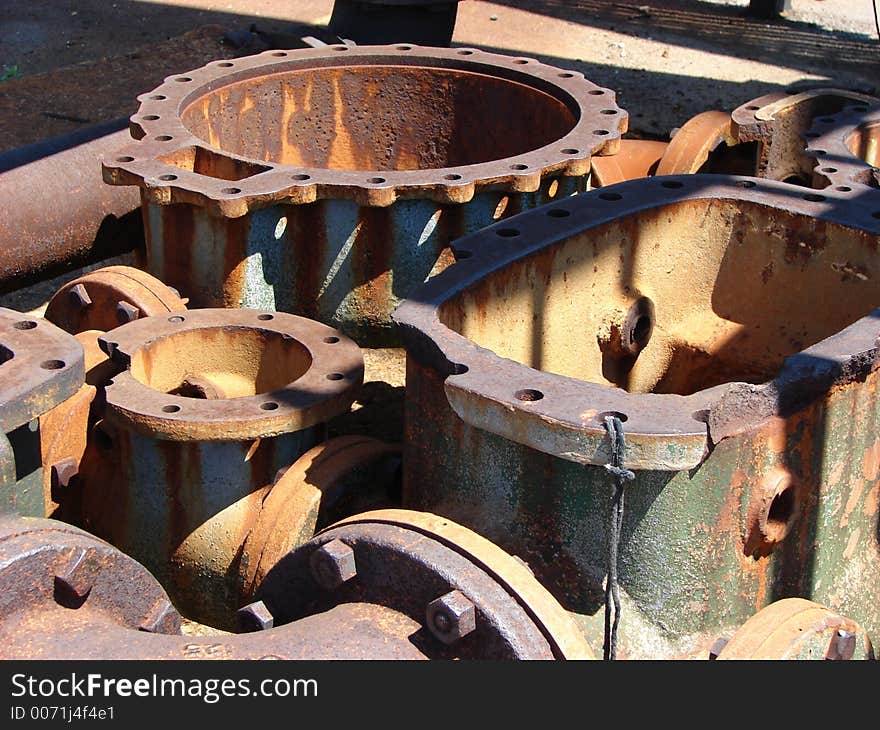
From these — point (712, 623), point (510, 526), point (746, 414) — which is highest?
point (746, 414)

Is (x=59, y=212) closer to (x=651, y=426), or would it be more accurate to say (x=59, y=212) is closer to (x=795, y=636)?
(x=651, y=426)

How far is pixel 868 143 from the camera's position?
541 centimetres

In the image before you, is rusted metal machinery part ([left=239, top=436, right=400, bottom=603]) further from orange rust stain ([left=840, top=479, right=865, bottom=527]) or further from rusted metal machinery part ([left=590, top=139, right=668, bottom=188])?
rusted metal machinery part ([left=590, top=139, right=668, bottom=188])

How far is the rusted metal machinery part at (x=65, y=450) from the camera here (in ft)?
12.6

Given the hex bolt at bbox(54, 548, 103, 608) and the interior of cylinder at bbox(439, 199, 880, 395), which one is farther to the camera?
the interior of cylinder at bbox(439, 199, 880, 395)

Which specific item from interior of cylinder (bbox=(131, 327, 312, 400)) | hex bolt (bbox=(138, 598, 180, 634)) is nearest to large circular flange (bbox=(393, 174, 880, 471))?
interior of cylinder (bbox=(131, 327, 312, 400))

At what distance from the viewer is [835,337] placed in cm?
325

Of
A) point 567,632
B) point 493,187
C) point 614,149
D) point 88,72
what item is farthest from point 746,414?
point 88,72

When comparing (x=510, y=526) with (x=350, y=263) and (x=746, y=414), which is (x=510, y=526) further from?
(x=350, y=263)

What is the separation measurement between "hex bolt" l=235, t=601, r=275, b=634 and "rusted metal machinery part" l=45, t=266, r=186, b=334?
135 cm

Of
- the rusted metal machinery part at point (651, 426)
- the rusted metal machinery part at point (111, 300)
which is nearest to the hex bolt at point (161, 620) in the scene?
the rusted metal machinery part at point (651, 426)

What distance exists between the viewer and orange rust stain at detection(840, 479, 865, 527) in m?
3.35

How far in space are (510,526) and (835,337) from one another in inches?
34.2

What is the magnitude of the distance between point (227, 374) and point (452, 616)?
1.58 meters
